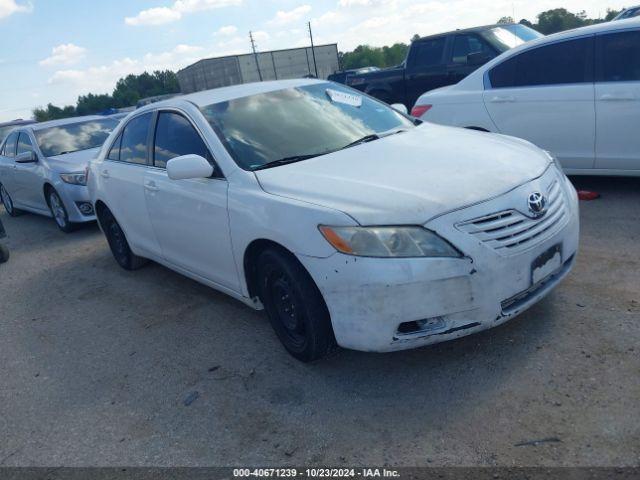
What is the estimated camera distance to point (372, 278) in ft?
9.41

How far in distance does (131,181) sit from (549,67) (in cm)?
432

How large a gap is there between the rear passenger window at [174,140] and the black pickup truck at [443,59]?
598cm

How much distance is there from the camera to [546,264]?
10.5 feet

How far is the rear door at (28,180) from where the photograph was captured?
862 centimetres

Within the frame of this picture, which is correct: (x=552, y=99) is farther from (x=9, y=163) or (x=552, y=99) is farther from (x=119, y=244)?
(x=9, y=163)

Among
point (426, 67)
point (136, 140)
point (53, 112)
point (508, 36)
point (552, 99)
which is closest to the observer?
point (136, 140)

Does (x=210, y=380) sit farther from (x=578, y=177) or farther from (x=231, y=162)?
(x=578, y=177)

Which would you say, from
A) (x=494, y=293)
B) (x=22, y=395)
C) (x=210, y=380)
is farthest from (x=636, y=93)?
(x=22, y=395)

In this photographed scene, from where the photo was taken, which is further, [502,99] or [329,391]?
[502,99]

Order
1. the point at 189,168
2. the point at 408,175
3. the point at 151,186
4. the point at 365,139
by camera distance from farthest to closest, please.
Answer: the point at 151,186 → the point at 365,139 → the point at 189,168 → the point at 408,175

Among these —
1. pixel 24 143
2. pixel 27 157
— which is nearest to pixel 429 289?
pixel 27 157

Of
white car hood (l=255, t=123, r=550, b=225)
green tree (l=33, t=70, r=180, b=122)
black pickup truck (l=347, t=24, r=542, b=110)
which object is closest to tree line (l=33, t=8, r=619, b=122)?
green tree (l=33, t=70, r=180, b=122)

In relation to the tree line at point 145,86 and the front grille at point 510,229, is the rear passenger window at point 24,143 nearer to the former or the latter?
the front grille at point 510,229

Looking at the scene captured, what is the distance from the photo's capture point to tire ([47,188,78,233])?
816cm
